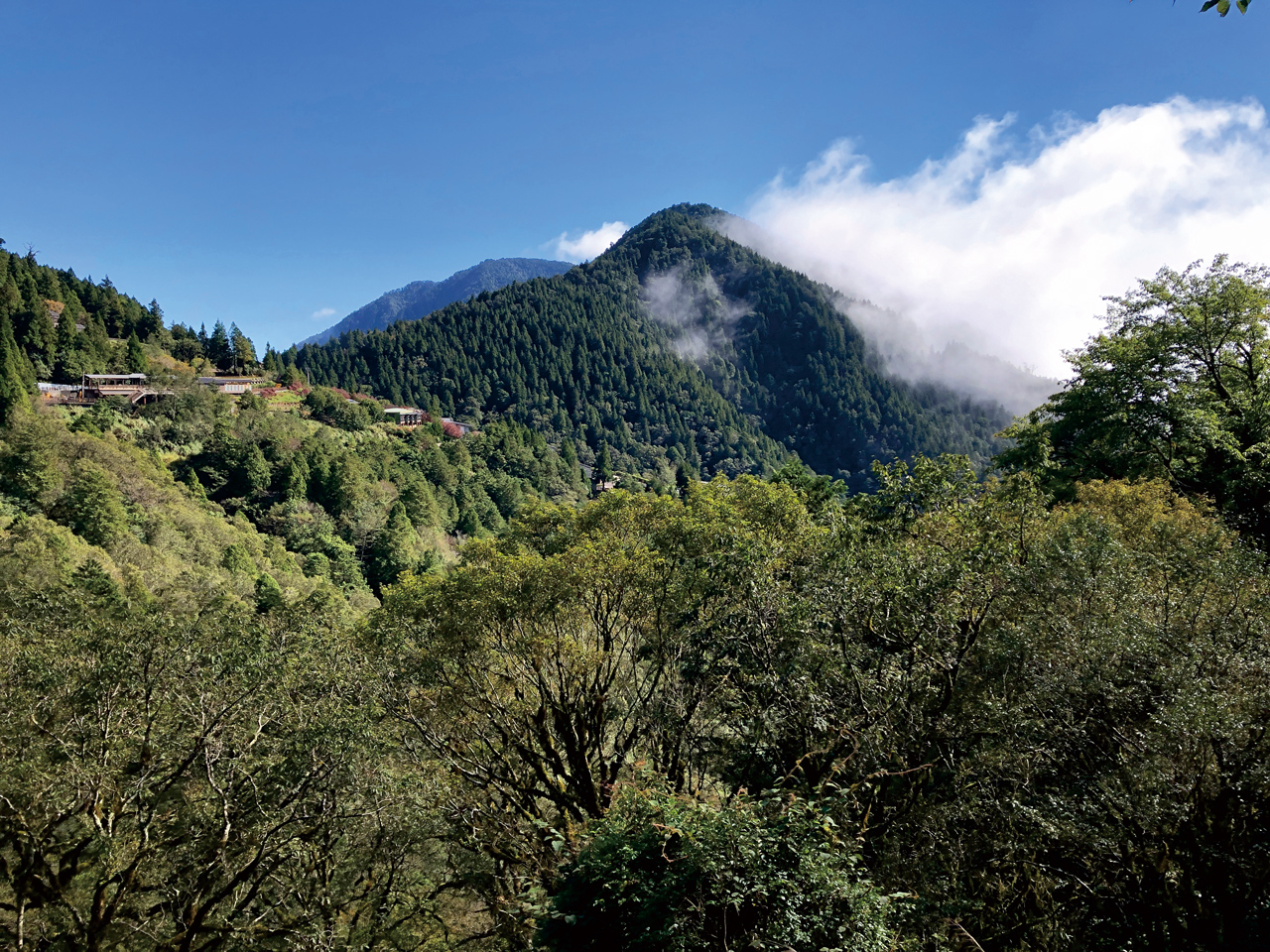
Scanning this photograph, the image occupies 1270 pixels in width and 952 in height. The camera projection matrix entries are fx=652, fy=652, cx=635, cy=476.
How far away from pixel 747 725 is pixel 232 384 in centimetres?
9881

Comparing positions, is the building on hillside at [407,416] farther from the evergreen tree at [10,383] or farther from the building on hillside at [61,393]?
the evergreen tree at [10,383]

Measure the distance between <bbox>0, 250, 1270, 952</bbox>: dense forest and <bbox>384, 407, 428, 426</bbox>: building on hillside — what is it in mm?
93008

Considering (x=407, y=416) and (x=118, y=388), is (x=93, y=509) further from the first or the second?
(x=407, y=416)

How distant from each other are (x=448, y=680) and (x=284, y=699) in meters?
3.26

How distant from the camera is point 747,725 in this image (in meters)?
11.9

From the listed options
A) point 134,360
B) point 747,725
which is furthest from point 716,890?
point 134,360

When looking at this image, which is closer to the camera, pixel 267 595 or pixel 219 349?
pixel 267 595

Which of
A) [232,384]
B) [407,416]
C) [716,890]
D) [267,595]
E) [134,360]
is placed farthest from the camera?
[407,416]

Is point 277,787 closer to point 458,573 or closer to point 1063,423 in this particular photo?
point 458,573

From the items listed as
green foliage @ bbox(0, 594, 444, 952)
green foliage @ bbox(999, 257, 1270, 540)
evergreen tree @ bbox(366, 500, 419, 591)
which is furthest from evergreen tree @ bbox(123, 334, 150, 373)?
green foliage @ bbox(999, 257, 1270, 540)

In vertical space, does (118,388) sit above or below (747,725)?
above

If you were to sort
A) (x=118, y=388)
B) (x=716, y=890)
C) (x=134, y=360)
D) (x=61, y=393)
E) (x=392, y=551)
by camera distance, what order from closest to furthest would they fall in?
1. (x=716, y=890)
2. (x=392, y=551)
3. (x=61, y=393)
4. (x=118, y=388)
5. (x=134, y=360)

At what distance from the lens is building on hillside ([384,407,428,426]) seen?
11229 cm

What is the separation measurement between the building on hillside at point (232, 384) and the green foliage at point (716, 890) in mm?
93244
